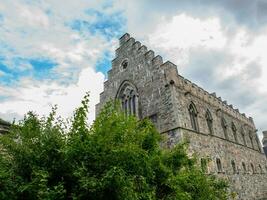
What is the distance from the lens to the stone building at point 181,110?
15328 millimetres

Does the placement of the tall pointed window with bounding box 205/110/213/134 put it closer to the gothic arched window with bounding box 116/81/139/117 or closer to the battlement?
the battlement

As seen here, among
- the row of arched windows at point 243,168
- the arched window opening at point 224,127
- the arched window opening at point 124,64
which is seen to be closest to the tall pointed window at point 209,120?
the row of arched windows at point 243,168

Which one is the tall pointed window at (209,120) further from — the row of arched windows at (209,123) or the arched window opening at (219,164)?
the arched window opening at (219,164)

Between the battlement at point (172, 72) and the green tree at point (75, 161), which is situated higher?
the battlement at point (172, 72)

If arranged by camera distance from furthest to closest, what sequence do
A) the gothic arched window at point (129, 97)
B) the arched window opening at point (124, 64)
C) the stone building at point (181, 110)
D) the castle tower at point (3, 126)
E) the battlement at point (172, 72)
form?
1. the arched window opening at point (124, 64)
2. the gothic arched window at point (129, 97)
3. the battlement at point (172, 72)
4. the stone building at point (181, 110)
5. the castle tower at point (3, 126)

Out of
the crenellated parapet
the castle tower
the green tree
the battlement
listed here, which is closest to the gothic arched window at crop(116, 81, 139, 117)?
the battlement

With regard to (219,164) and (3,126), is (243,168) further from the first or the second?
(3,126)

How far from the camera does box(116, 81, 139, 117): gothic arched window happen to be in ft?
59.3

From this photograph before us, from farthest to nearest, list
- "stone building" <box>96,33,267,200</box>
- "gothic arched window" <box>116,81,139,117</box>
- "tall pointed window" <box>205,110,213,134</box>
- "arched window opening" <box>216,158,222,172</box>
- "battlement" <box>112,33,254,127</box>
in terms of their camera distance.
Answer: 1. "tall pointed window" <box>205,110,213,134</box>
2. "gothic arched window" <box>116,81,139,117</box>
3. "arched window opening" <box>216,158,222,172</box>
4. "battlement" <box>112,33,254,127</box>
5. "stone building" <box>96,33,267,200</box>

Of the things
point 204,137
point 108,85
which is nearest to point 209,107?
point 204,137

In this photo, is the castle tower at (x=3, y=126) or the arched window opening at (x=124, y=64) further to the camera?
the arched window opening at (x=124, y=64)

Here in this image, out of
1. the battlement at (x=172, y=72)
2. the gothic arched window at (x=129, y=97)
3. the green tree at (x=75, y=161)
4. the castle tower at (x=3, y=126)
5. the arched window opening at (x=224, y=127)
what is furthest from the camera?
the arched window opening at (x=224, y=127)

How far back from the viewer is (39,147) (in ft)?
19.7

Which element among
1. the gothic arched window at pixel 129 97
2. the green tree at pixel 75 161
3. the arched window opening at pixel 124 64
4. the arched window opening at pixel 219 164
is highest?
the arched window opening at pixel 124 64
